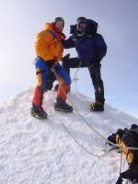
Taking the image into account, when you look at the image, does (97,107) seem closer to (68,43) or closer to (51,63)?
(51,63)

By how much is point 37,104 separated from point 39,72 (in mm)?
832

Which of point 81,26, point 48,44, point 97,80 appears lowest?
point 97,80

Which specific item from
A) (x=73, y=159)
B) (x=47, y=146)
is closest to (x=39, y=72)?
(x=47, y=146)

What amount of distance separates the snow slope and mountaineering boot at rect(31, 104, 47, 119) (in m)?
0.12

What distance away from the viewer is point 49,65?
8727 millimetres

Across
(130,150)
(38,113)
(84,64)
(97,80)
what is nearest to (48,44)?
(84,64)

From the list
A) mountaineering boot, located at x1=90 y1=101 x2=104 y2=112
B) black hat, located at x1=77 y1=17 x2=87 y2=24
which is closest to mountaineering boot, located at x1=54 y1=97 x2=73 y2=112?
mountaineering boot, located at x1=90 y1=101 x2=104 y2=112

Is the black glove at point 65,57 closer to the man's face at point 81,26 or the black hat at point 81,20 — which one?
the man's face at point 81,26

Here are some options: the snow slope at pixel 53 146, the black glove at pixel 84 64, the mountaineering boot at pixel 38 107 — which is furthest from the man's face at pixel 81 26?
the mountaineering boot at pixel 38 107

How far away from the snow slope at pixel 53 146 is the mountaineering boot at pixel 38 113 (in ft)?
0.41

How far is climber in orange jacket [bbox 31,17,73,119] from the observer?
27.2ft

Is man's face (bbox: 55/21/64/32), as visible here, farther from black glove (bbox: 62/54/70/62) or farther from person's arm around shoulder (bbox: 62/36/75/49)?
black glove (bbox: 62/54/70/62)

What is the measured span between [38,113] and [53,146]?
147 cm

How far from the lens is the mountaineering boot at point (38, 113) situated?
8094 millimetres
